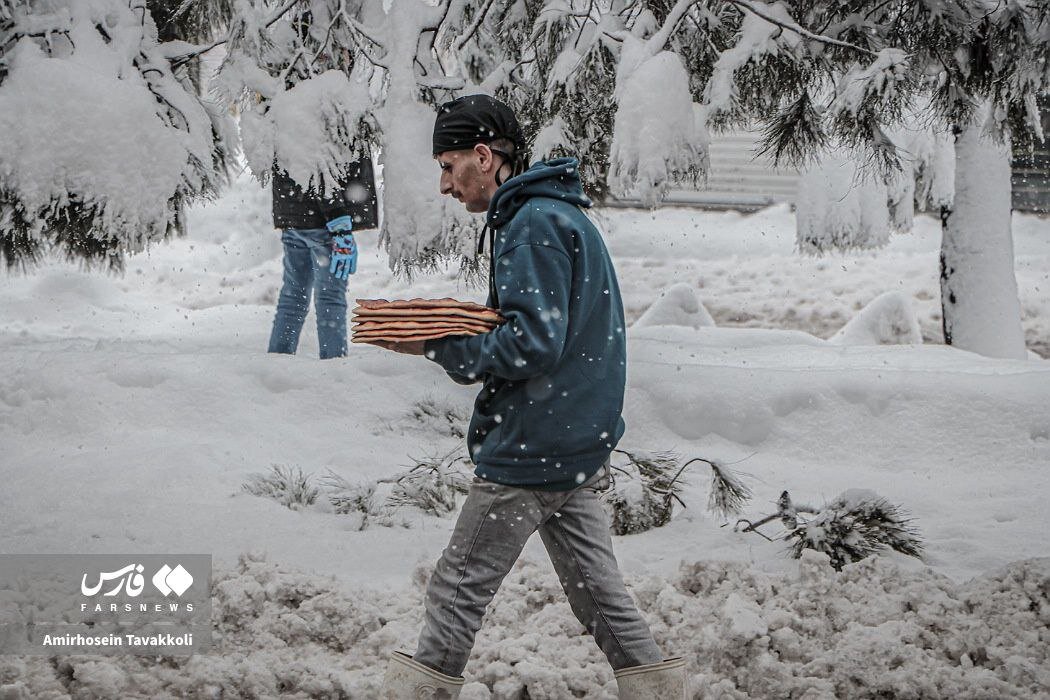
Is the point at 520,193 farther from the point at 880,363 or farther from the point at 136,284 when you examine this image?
the point at 136,284

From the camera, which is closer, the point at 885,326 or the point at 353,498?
the point at 353,498

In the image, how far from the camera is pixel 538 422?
1868 millimetres

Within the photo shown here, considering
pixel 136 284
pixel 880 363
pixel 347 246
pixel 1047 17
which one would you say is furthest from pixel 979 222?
pixel 136 284

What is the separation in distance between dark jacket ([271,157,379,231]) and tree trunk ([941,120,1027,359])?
401 centimetres

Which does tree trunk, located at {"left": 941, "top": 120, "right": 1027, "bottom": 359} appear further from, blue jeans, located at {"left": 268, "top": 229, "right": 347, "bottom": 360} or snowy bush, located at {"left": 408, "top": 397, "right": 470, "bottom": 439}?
blue jeans, located at {"left": 268, "top": 229, "right": 347, "bottom": 360}

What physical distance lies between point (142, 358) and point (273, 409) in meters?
0.79

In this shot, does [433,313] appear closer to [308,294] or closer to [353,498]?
[353,498]

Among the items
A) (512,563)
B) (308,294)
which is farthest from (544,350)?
(308,294)

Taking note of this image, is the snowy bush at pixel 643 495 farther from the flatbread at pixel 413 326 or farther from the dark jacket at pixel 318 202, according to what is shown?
the dark jacket at pixel 318 202

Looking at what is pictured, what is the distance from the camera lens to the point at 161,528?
3219 millimetres

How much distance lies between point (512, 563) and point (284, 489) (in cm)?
183

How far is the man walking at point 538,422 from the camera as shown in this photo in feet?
5.98

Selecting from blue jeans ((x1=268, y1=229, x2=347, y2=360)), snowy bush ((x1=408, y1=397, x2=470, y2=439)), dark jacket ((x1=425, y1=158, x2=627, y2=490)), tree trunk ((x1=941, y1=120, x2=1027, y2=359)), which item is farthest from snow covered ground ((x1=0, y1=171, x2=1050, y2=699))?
dark jacket ((x1=425, y1=158, x2=627, y2=490))

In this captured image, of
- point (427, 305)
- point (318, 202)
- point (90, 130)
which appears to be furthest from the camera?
point (318, 202)
